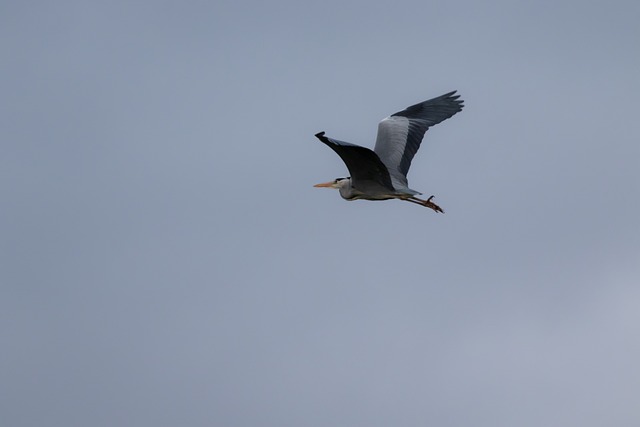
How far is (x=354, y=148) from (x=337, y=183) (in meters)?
4.39

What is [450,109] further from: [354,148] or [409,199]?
[354,148]

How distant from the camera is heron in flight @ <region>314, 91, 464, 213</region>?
18.0 m

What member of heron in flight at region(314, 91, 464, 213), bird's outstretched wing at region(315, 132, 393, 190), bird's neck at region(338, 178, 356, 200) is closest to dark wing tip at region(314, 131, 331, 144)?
bird's outstretched wing at region(315, 132, 393, 190)

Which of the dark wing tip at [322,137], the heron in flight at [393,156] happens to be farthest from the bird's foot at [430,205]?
the dark wing tip at [322,137]

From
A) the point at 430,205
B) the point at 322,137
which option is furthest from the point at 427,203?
the point at 322,137

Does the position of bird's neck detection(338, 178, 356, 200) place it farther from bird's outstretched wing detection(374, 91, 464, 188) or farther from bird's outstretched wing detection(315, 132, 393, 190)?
bird's outstretched wing detection(374, 91, 464, 188)

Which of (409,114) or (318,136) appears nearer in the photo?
(318,136)

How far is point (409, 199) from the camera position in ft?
63.8

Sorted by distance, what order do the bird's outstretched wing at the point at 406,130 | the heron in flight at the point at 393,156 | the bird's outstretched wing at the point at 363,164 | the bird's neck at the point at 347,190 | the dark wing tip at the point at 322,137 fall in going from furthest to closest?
the bird's outstretched wing at the point at 406,130 < the bird's neck at the point at 347,190 < the heron in flight at the point at 393,156 < the bird's outstretched wing at the point at 363,164 < the dark wing tip at the point at 322,137

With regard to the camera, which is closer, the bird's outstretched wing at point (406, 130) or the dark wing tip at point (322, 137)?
the dark wing tip at point (322, 137)

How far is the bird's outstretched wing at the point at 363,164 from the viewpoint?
1669 cm

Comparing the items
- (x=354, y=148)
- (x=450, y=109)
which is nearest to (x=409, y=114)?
(x=450, y=109)

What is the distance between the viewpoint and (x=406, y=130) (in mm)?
20734

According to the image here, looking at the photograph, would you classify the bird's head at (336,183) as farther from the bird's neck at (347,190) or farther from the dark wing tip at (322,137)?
the dark wing tip at (322,137)
